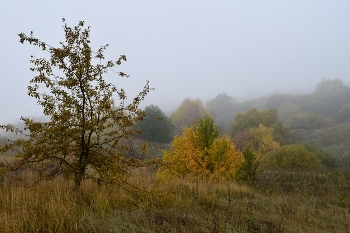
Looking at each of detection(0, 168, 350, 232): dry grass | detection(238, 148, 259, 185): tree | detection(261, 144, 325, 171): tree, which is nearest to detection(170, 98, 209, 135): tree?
detection(261, 144, 325, 171): tree

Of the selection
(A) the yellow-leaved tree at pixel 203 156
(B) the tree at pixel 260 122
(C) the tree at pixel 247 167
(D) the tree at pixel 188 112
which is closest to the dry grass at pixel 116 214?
(A) the yellow-leaved tree at pixel 203 156

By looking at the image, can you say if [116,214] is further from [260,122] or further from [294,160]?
[260,122]

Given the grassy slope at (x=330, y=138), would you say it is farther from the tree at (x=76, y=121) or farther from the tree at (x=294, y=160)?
the tree at (x=76, y=121)

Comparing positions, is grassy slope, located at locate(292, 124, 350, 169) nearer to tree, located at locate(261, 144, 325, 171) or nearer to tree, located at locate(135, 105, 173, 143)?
tree, located at locate(261, 144, 325, 171)

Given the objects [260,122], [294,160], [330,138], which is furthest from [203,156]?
[330,138]

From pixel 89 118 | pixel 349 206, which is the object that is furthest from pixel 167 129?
pixel 89 118

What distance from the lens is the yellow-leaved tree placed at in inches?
399

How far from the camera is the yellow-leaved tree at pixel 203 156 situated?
33.3 ft

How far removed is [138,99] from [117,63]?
79 cm

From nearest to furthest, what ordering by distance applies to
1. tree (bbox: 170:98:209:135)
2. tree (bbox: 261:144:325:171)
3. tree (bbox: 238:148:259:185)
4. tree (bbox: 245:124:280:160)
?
tree (bbox: 238:148:259:185) → tree (bbox: 261:144:325:171) → tree (bbox: 245:124:280:160) → tree (bbox: 170:98:209:135)

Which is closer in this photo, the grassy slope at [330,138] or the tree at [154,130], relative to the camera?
the tree at [154,130]

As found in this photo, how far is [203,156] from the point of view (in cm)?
1054

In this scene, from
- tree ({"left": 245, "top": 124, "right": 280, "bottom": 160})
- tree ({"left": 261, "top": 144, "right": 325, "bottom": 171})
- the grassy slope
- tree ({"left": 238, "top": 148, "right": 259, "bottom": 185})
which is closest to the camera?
tree ({"left": 238, "top": 148, "right": 259, "bottom": 185})

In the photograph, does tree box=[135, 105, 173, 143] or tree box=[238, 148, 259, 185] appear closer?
tree box=[238, 148, 259, 185]
